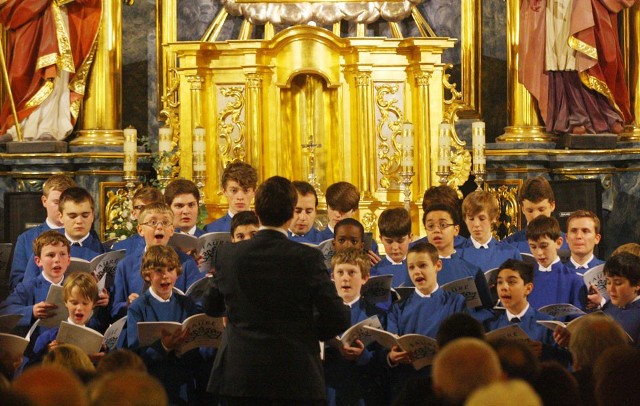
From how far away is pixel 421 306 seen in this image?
6.97 meters

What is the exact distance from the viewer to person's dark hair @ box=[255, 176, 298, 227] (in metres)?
5.53

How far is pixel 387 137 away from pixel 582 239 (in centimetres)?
332

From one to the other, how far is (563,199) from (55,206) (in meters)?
4.52

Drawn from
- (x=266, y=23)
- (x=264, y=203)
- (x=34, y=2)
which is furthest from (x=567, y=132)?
(x=264, y=203)

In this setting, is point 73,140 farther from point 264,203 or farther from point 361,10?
point 264,203

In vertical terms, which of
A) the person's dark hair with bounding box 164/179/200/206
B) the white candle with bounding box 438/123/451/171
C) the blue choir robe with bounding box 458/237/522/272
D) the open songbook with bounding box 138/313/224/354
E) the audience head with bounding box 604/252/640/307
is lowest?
the open songbook with bounding box 138/313/224/354

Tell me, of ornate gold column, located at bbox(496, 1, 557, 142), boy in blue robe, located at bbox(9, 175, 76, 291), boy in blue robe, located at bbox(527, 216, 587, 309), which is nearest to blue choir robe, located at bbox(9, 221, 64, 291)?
boy in blue robe, located at bbox(9, 175, 76, 291)

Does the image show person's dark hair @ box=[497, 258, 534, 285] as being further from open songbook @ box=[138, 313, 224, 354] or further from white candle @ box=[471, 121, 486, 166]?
white candle @ box=[471, 121, 486, 166]

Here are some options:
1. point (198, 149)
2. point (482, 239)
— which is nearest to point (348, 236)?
point (482, 239)

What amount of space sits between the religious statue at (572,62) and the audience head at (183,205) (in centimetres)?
416

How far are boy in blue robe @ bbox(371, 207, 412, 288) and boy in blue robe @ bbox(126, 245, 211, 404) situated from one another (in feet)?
4.99

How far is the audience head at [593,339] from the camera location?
4754 millimetres

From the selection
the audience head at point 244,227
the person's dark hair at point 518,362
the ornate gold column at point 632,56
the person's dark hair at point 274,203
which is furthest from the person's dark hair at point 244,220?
the ornate gold column at point 632,56

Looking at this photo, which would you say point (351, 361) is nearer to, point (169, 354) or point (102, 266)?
point (169, 354)
